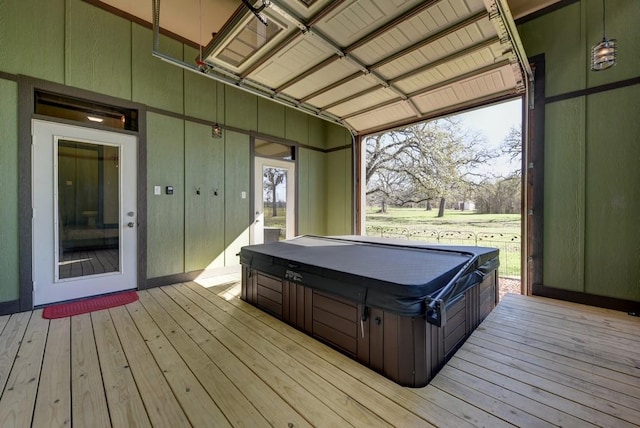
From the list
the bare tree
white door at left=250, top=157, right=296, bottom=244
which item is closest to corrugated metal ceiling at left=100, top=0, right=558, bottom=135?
white door at left=250, top=157, right=296, bottom=244

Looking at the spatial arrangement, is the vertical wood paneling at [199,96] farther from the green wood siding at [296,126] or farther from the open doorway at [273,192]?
the green wood siding at [296,126]

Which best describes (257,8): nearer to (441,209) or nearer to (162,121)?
(162,121)

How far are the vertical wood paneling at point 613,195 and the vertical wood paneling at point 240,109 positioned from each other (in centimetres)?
494

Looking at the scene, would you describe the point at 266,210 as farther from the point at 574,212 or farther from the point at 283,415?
the point at 574,212

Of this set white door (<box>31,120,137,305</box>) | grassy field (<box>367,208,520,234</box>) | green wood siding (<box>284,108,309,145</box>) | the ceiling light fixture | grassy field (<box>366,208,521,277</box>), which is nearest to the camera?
the ceiling light fixture

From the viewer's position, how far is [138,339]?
239cm

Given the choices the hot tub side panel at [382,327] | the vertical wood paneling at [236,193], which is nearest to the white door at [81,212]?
the vertical wood paneling at [236,193]

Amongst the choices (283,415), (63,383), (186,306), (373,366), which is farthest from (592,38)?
(63,383)

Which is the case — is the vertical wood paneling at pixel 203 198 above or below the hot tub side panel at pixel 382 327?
above

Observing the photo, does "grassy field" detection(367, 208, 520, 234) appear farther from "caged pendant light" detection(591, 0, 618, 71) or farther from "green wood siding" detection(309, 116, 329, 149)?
"caged pendant light" detection(591, 0, 618, 71)

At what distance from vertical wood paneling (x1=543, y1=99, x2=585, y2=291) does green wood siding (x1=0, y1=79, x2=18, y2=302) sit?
6377 millimetres

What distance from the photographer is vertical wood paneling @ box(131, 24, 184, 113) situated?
147 inches

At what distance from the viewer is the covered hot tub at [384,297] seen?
69.2 inches

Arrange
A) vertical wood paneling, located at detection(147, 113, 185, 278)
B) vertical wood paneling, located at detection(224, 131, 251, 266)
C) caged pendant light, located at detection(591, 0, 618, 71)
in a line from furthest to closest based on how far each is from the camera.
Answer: vertical wood paneling, located at detection(224, 131, 251, 266) → vertical wood paneling, located at detection(147, 113, 185, 278) → caged pendant light, located at detection(591, 0, 618, 71)
